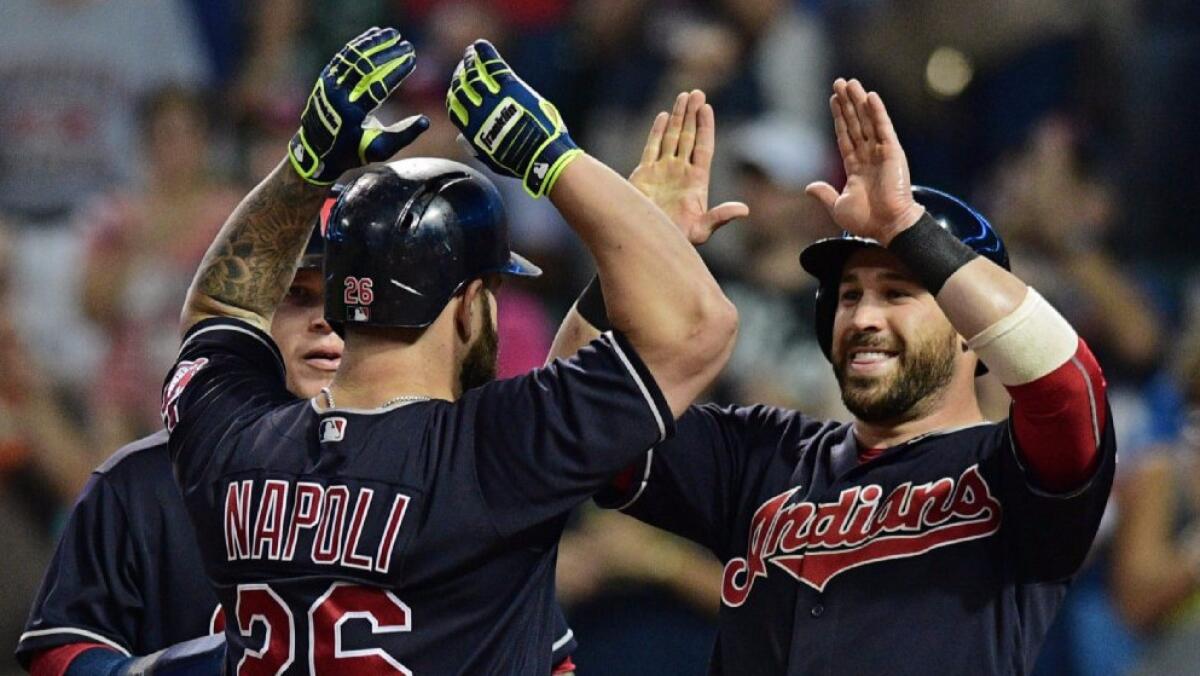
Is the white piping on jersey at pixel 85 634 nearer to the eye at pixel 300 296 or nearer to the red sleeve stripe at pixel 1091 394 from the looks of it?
Answer: the eye at pixel 300 296

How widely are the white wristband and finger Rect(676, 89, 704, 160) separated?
2.10 feet

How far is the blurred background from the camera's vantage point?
595 centimetres

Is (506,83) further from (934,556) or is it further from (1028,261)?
(1028,261)

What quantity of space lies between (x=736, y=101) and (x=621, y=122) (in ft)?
1.45

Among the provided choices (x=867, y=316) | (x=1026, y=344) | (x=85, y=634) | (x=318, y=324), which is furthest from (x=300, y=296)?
(x=1026, y=344)

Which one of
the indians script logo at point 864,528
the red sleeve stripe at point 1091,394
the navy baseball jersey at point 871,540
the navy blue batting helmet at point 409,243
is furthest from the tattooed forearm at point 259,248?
the red sleeve stripe at point 1091,394

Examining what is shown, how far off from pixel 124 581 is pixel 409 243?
102 cm

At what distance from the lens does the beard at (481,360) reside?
2.69 m

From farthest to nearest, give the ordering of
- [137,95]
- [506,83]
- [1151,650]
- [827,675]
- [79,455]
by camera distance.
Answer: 1. [137,95]
2. [79,455]
3. [1151,650]
4. [827,675]
5. [506,83]

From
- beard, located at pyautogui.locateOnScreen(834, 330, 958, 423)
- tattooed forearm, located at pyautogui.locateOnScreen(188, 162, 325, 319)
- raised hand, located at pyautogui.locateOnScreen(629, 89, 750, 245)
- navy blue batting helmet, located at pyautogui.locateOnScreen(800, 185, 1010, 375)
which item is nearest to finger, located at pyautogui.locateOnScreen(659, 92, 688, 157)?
raised hand, located at pyautogui.locateOnScreen(629, 89, 750, 245)

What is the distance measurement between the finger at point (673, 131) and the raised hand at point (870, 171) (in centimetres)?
27

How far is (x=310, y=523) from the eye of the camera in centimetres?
255

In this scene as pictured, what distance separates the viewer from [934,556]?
117 inches

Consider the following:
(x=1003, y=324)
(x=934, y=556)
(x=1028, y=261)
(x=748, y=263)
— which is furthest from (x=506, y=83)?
(x=1028, y=261)
